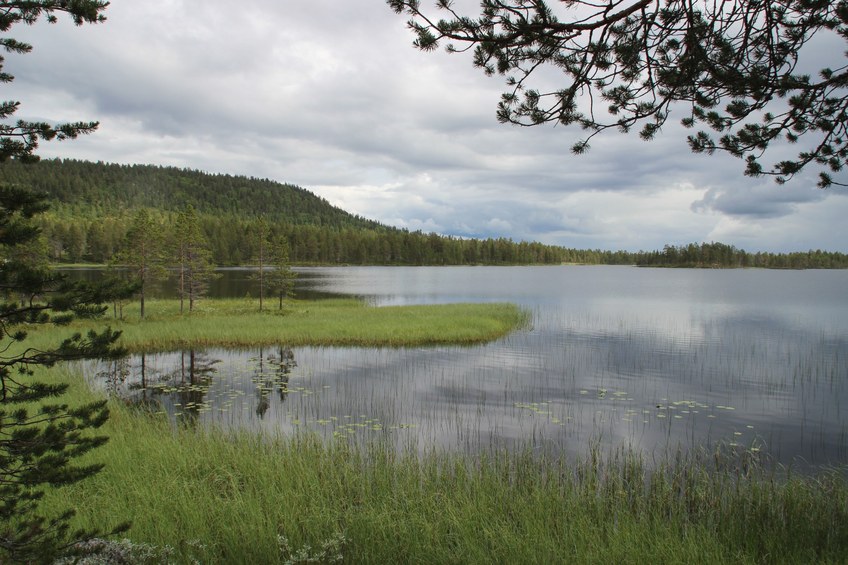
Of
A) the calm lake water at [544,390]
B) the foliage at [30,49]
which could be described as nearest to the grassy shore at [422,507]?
the calm lake water at [544,390]

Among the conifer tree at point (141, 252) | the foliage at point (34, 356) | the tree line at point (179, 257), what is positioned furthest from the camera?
the tree line at point (179, 257)

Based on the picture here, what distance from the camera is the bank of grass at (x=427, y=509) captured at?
21.8 feet

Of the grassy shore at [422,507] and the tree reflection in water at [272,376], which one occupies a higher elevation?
the grassy shore at [422,507]

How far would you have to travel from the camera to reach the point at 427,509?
8008 mm

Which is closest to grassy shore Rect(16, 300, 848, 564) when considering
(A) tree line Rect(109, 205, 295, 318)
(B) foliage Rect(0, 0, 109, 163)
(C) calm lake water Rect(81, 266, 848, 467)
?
(C) calm lake water Rect(81, 266, 848, 467)

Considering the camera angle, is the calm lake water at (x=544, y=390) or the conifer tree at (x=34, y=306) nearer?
the conifer tree at (x=34, y=306)

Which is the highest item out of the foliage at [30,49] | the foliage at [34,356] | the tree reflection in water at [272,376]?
the foliage at [30,49]

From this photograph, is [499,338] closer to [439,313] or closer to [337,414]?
[439,313]

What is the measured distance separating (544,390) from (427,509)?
1187cm

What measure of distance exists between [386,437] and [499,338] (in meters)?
19.6

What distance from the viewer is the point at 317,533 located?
7105 mm

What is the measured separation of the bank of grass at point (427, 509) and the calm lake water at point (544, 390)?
1.85 meters

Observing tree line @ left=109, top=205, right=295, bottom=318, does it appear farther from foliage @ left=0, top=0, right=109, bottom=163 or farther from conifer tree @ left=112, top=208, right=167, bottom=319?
foliage @ left=0, top=0, right=109, bottom=163

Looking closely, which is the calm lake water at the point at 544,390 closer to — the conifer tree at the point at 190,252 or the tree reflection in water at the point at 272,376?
the tree reflection in water at the point at 272,376
